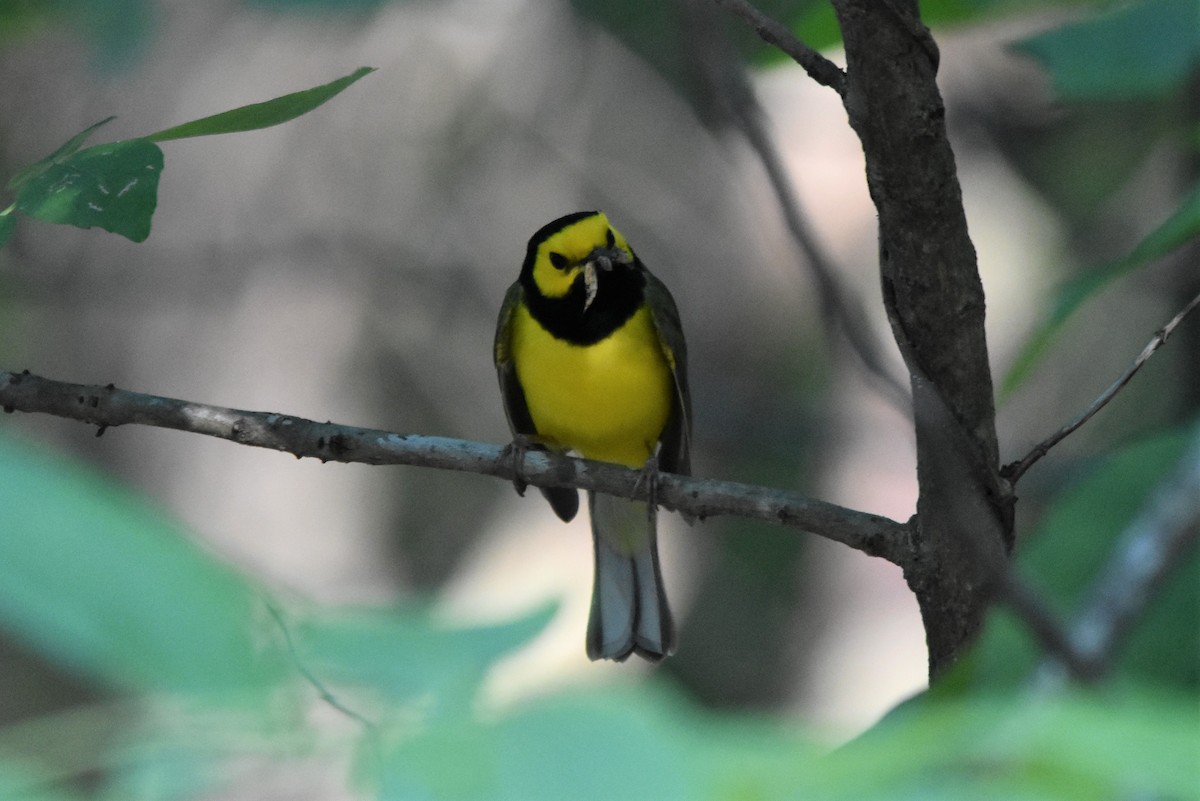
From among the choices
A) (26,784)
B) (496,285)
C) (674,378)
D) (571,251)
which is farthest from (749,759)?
(496,285)

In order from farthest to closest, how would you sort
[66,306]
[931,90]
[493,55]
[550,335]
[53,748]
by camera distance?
1. [493,55]
2. [66,306]
3. [550,335]
4. [931,90]
5. [53,748]

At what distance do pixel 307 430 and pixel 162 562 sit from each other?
204 centimetres

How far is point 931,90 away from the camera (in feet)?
6.30

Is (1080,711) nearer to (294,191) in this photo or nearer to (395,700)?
(395,700)

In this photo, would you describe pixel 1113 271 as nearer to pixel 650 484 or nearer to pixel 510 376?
pixel 650 484

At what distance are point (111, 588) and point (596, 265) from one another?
11.3 feet

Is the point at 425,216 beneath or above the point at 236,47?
beneath

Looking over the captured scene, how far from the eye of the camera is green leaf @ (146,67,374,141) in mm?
1711

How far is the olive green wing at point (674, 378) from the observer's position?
4.06 meters

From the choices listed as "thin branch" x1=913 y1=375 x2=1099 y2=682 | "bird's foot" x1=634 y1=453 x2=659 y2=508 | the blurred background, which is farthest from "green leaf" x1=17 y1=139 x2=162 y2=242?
the blurred background

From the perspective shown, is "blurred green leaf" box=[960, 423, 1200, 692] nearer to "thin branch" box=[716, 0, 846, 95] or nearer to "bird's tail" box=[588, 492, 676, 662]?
"thin branch" box=[716, 0, 846, 95]

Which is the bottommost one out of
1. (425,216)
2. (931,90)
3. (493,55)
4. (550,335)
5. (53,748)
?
(53,748)

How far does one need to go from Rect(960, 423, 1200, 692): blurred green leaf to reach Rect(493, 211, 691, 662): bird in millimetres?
2882

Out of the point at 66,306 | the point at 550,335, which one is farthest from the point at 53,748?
the point at 66,306
